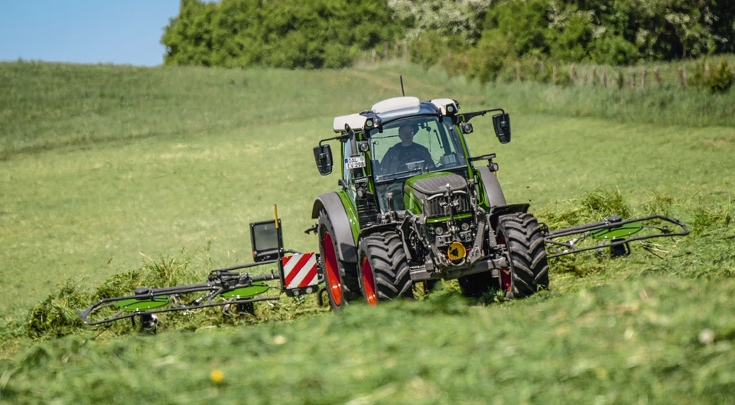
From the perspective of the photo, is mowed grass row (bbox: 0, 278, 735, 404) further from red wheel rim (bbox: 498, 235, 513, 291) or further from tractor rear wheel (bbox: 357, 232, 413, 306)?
red wheel rim (bbox: 498, 235, 513, 291)

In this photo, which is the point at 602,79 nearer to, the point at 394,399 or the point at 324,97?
the point at 324,97

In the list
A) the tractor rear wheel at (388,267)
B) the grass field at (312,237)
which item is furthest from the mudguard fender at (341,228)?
the grass field at (312,237)

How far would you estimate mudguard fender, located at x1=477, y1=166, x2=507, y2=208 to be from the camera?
10039mm

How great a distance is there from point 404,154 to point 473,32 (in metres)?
42.6

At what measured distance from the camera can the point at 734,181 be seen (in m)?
15.7

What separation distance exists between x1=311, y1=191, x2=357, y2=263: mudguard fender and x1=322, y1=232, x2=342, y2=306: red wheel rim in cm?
60

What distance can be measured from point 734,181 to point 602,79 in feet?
47.8

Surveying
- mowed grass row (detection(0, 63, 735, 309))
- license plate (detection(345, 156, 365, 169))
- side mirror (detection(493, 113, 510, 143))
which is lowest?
mowed grass row (detection(0, 63, 735, 309))

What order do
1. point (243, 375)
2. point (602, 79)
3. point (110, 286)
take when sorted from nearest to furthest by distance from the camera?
point (243, 375) → point (110, 286) → point (602, 79)

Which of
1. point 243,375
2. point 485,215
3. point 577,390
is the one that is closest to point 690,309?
point 577,390

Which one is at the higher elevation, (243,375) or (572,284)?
(243,375)

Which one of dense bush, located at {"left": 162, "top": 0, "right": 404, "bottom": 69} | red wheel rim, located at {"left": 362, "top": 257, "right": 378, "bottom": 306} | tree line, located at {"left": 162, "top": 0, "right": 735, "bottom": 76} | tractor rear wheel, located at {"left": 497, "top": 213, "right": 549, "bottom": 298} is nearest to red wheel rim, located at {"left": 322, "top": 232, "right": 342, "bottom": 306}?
red wheel rim, located at {"left": 362, "top": 257, "right": 378, "bottom": 306}

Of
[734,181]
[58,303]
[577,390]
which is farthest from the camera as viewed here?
[734,181]

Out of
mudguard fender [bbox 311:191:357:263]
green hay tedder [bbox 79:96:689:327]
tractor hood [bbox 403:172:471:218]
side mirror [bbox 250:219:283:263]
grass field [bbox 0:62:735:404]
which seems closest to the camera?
grass field [bbox 0:62:735:404]
